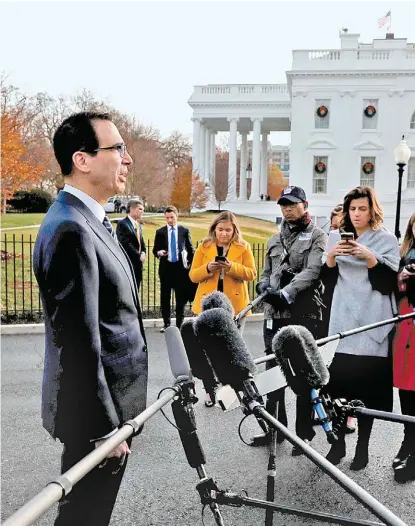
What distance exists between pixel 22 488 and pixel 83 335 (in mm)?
2229

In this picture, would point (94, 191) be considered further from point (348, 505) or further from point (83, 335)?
point (348, 505)

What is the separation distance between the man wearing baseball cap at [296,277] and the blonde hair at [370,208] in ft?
1.06

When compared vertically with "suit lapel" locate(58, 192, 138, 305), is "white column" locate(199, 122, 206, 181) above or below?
above

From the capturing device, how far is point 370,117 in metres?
47.0

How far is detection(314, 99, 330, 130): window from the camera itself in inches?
1844

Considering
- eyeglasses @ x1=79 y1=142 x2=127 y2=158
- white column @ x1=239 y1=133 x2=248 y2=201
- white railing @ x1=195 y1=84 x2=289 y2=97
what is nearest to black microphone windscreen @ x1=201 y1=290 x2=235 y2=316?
eyeglasses @ x1=79 y1=142 x2=127 y2=158

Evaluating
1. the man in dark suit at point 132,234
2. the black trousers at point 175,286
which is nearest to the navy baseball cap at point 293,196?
the black trousers at point 175,286

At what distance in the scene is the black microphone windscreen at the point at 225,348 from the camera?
74.3 inches

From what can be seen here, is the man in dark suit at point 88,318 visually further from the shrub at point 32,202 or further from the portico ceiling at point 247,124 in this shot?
the portico ceiling at point 247,124

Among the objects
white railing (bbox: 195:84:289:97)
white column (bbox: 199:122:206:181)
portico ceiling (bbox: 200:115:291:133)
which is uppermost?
white railing (bbox: 195:84:289:97)

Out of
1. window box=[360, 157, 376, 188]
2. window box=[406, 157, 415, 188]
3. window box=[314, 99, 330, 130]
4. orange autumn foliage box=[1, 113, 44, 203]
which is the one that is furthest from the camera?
window box=[360, 157, 376, 188]

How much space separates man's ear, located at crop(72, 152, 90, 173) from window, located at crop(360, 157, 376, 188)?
47.2 m

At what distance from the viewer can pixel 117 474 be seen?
2.36 metres

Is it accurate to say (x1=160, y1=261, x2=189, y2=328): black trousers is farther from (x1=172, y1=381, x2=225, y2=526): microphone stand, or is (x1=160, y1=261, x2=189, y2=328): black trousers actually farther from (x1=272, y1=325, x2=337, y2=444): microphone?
(x1=272, y1=325, x2=337, y2=444): microphone
